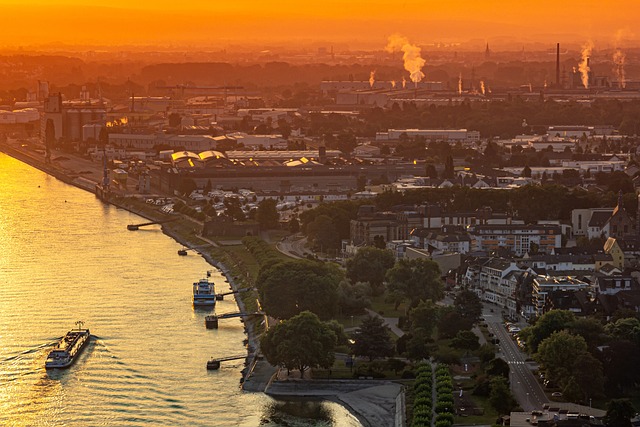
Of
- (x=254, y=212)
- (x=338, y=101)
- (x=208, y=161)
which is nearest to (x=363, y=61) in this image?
(x=338, y=101)

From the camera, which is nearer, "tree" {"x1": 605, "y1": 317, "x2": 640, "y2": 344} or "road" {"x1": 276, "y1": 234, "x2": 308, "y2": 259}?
"tree" {"x1": 605, "y1": 317, "x2": 640, "y2": 344}

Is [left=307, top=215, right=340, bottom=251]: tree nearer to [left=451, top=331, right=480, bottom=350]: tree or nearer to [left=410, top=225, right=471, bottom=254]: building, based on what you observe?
[left=410, top=225, right=471, bottom=254]: building

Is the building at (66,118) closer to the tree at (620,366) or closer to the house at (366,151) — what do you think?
the house at (366,151)

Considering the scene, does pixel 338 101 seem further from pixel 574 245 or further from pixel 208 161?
pixel 574 245

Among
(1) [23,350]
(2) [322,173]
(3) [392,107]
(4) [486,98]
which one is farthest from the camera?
(4) [486,98]

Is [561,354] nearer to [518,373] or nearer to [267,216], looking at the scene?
[518,373]

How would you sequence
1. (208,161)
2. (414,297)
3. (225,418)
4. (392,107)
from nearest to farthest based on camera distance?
(225,418) → (414,297) → (208,161) → (392,107)

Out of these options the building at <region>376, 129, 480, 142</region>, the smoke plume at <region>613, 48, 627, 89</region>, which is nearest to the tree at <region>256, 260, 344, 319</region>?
the building at <region>376, 129, 480, 142</region>

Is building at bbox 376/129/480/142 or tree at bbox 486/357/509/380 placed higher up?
tree at bbox 486/357/509/380
